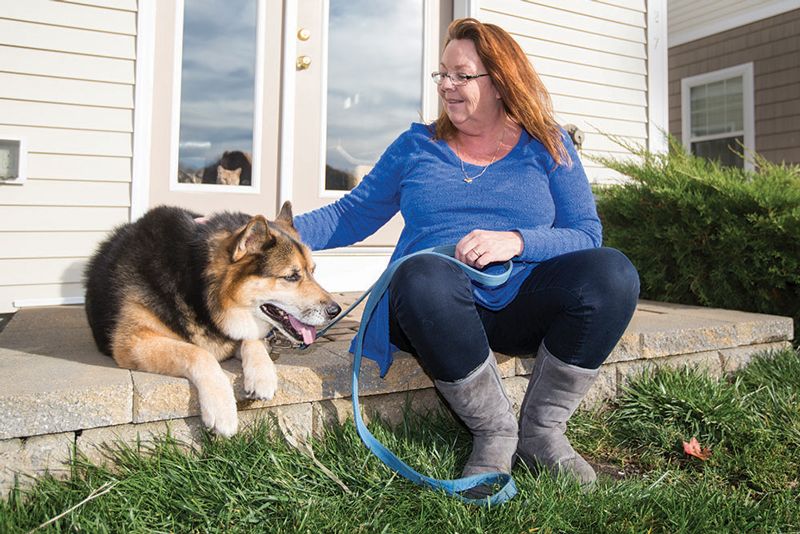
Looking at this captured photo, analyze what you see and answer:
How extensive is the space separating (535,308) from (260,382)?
0.99 m

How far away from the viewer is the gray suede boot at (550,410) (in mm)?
2055

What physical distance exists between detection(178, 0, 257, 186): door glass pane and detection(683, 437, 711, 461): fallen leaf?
3.33 m

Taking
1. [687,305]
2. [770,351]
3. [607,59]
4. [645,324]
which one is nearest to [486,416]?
[645,324]

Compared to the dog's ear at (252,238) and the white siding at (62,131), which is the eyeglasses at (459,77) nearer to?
the dog's ear at (252,238)

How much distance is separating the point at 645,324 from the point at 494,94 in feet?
5.06

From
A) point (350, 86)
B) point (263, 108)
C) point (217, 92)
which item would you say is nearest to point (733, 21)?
point (350, 86)

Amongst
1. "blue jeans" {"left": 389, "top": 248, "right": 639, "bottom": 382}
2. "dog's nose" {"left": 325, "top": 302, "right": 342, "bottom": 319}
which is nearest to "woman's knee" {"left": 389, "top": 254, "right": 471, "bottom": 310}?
"blue jeans" {"left": 389, "top": 248, "right": 639, "bottom": 382}

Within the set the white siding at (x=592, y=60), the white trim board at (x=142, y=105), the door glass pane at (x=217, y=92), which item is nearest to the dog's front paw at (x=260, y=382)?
the white trim board at (x=142, y=105)

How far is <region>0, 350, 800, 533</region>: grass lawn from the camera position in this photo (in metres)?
1.67

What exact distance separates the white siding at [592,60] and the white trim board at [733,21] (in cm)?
494

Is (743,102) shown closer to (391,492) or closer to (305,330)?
(305,330)

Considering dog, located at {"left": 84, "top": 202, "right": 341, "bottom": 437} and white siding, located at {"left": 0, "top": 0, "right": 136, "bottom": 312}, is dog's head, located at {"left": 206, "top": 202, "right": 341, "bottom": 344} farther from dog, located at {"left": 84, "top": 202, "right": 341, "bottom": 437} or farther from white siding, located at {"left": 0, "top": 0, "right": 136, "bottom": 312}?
white siding, located at {"left": 0, "top": 0, "right": 136, "bottom": 312}

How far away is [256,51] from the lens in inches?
173

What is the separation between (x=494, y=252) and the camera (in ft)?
6.57
